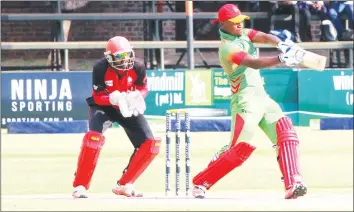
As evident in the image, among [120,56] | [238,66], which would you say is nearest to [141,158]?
[120,56]

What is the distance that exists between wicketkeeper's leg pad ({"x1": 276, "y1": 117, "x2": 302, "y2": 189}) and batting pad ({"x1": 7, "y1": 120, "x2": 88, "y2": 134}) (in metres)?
9.48

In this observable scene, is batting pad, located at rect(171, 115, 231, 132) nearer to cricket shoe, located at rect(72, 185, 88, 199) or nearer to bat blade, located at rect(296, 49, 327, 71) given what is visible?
cricket shoe, located at rect(72, 185, 88, 199)

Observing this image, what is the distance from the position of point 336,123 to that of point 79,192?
32.2 ft

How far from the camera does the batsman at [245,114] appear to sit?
32.7 ft

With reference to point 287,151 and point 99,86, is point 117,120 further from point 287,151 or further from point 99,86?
point 287,151

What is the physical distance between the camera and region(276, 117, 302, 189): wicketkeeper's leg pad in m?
9.88

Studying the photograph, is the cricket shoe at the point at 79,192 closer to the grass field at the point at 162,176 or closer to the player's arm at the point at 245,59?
the grass field at the point at 162,176

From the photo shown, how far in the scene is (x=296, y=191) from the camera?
31.8 ft

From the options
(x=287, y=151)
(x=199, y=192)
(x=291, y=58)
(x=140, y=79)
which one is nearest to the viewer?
(x=291, y=58)

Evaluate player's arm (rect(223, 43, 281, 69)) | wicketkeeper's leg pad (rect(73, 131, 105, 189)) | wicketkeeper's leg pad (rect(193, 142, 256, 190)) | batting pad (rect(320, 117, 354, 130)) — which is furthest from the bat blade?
batting pad (rect(320, 117, 354, 130))

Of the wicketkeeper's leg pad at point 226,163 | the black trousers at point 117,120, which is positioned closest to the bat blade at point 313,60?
the wicketkeeper's leg pad at point 226,163

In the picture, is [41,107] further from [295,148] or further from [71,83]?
[295,148]

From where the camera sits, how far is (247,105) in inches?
396

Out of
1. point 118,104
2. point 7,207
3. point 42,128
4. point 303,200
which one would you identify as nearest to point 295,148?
point 303,200
